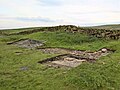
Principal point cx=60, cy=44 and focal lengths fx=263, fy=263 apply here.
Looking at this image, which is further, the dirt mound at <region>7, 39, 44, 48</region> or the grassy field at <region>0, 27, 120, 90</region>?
the dirt mound at <region>7, 39, 44, 48</region>

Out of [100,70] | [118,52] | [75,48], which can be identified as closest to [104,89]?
[100,70]

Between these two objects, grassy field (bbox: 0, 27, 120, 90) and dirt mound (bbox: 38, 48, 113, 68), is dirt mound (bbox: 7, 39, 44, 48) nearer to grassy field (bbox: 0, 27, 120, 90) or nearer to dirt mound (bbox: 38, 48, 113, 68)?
grassy field (bbox: 0, 27, 120, 90)

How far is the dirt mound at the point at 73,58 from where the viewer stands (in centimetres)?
1312

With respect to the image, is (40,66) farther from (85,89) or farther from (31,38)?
(31,38)

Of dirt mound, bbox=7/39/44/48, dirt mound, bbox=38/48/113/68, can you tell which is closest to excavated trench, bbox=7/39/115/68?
dirt mound, bbox=38/48/113/68

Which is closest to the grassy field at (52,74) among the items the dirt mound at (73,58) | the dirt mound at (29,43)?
the dirt mound at (73,58)

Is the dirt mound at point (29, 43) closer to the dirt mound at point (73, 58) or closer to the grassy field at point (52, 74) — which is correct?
the grassy field at point (52, 74)

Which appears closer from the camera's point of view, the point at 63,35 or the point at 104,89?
the point at 104,89

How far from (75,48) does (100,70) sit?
19.1 ft

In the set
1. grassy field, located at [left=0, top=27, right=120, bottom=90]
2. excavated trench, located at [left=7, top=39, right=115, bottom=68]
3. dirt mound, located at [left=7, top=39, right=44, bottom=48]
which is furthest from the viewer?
dirt mound, located at [left=7, top=39, right=44, bottom=48]

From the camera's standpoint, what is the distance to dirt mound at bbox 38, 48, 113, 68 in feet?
43.1

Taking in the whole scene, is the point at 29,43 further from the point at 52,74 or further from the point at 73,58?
the point at 52,74

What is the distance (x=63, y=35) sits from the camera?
813 inches

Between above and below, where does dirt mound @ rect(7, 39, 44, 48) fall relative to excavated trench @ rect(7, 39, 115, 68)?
above
